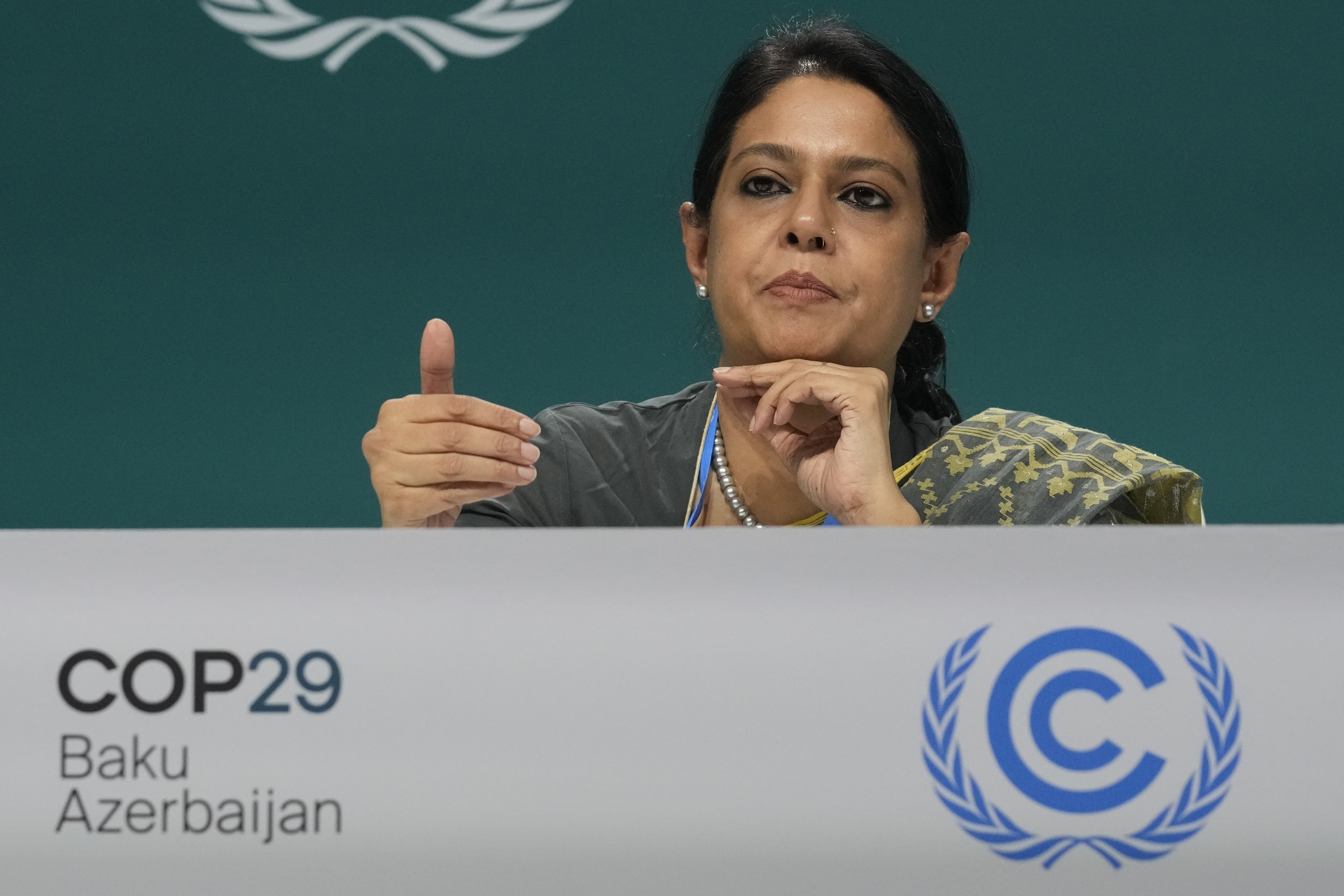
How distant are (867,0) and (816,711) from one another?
1855 mm

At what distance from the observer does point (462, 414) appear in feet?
3.41

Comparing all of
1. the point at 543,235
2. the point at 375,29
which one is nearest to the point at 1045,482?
the point at 543,235

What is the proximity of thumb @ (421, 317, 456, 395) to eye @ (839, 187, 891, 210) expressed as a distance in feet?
1.33

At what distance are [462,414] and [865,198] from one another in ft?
1.50

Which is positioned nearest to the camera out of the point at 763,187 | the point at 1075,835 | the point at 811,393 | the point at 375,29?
the point at 1075,835

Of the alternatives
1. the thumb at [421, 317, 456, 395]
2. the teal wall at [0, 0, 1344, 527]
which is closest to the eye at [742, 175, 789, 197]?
the thumb at [421, 317, 456, 395]

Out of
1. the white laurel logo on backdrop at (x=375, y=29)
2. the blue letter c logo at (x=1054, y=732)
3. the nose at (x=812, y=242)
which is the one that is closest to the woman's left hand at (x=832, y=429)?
the nose at (x=812, y=242)

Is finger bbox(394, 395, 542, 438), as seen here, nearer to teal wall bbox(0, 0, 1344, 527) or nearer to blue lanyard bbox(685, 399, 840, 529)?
blue lanyard bbox(685, 399, 840, 529)

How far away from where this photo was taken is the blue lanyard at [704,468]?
1299mm

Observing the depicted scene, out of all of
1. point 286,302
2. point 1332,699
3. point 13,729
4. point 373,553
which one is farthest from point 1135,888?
point 286,302

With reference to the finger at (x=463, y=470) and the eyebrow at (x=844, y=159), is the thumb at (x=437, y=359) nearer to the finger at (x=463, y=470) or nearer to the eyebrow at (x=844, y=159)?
the finger at (x=463, y=470)

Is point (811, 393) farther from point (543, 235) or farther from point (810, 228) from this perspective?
point (543, 235)

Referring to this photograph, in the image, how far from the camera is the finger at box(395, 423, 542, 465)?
1.04m

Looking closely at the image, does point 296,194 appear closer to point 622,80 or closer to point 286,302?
point 286,302
